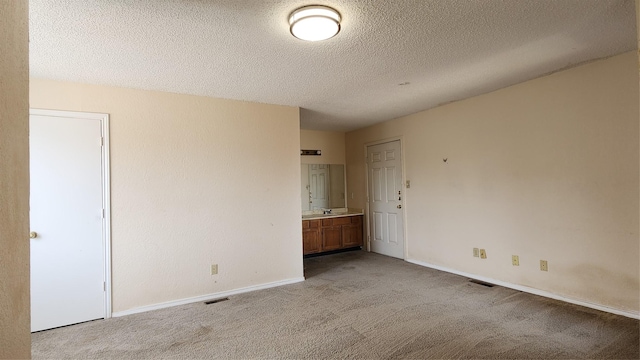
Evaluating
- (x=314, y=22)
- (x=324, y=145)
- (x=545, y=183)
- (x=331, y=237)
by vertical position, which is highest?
(x=314, y=22)

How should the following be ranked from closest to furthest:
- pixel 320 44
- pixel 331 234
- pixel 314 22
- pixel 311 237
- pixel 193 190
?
pixel 314 22 < pixel 320 44 < pixel 193 190 < pixel 311 237 < pixel 331 234

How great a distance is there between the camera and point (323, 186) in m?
6.10

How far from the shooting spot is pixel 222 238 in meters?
3.72

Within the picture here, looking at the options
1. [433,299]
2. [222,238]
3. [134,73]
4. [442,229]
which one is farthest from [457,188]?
[134,73]

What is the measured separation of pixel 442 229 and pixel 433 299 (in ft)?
4.42

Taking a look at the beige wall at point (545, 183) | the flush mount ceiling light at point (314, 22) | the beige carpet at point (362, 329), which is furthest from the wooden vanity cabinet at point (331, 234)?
the flush mount ceiling light at point (314, 22)

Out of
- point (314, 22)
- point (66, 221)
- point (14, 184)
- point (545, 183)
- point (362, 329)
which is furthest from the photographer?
point (545, 183)

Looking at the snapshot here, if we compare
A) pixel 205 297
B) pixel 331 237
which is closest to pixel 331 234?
pixel 331 237

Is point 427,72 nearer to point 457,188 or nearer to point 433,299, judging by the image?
point 457,188

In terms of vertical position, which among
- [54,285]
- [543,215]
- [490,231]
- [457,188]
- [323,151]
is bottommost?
[54,285]

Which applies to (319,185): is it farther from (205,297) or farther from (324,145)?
(205,297)

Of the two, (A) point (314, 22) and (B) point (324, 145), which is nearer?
(A) point (314, 22)

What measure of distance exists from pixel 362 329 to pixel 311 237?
2.77 metres

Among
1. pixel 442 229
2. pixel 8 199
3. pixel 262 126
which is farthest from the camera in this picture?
pixel 442 229
